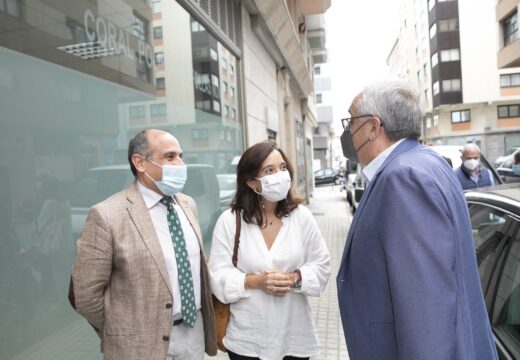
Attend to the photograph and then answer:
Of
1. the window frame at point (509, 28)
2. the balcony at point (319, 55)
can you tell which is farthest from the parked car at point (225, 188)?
the balcony at point (319, 55)

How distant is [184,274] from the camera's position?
2.32 metres

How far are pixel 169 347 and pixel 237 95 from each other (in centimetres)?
570

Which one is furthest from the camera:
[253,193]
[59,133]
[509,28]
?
[509,28]

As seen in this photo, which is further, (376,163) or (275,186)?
(275,186)

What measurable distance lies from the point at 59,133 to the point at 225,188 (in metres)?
3.66

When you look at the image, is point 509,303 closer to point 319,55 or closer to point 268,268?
point 268,268

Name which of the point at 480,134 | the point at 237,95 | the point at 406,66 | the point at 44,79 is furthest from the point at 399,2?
the point at 44,79

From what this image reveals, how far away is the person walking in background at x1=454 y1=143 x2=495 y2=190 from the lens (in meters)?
5.91

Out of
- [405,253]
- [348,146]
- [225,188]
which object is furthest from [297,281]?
[225,188]

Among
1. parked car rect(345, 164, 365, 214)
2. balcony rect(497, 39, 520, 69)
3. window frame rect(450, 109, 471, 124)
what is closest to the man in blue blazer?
parked car rect(345, 164, 365, 214)

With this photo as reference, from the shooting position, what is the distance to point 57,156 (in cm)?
282

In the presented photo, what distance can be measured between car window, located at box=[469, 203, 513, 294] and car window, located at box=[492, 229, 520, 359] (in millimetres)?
130

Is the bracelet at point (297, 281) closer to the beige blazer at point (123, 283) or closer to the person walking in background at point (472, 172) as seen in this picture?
the beige blazer at point (123, 283)

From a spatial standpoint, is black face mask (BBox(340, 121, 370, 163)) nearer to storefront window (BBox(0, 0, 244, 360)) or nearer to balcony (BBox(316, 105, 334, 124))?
storefront window (BBox(0, 0, 244, 360))
